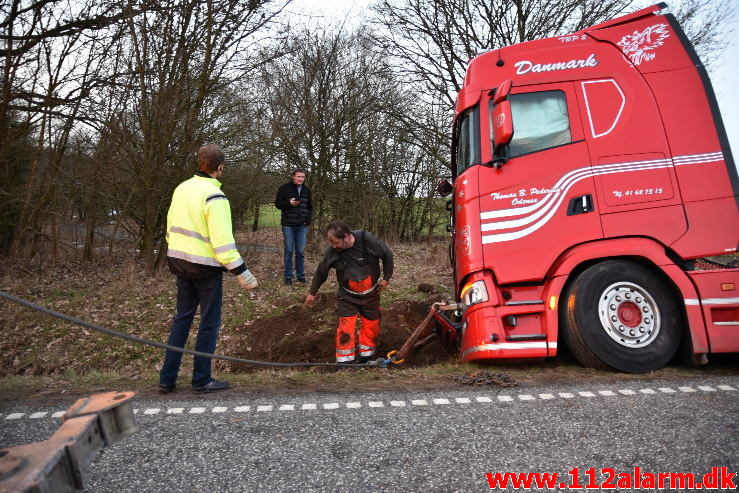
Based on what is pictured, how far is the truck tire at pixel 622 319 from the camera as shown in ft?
16.0

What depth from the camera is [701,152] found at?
496cm

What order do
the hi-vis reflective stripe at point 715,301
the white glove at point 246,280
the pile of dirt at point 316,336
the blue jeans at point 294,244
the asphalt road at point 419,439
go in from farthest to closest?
the blue jeans at point 294,244 < the pile of dirt at point 316,336 < the hi-vis reflective stripe at point 715,301 < the white glove at point 246,280 < the asphalt road at point 419,439

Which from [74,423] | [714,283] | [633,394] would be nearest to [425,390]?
[633,394]

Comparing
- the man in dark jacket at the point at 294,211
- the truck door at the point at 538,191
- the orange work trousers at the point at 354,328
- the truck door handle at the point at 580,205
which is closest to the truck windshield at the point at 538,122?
the truck door at the point at 538,191

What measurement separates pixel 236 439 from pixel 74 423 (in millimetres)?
1566

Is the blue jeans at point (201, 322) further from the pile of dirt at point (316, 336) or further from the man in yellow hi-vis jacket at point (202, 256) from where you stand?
the pile of dirt at point (316, 336)

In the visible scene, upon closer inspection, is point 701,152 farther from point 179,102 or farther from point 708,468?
point 179,102

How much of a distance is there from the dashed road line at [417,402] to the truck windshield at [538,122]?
2241mm

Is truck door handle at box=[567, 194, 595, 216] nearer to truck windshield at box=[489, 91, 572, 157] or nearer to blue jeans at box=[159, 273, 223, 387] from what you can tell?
truck windshield at box=[489, 91, 572, 157]

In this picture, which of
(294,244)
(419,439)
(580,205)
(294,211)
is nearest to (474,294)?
(580,205)

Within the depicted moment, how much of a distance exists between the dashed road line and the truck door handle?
1.60 metres

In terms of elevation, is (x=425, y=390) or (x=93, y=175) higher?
(x=93, y=175)

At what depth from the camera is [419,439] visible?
11.4ft

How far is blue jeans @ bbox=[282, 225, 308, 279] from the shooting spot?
9672mm
